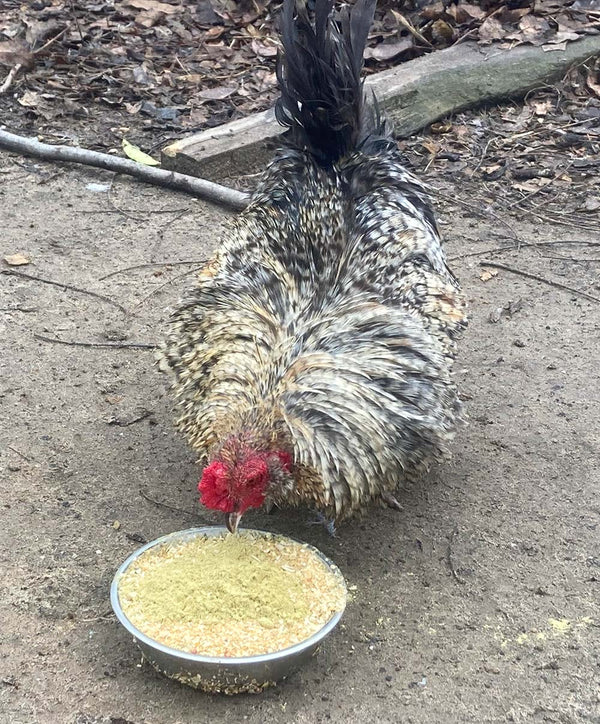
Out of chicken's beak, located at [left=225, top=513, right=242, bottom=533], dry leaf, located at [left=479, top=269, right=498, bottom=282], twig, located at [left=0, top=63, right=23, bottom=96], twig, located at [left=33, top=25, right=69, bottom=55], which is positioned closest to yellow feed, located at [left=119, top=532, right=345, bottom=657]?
chicken's beak, located at [left=225, top=513, right=242, bottom=533]

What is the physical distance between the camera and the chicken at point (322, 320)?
10.4ft

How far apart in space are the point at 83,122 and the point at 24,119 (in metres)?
0.49

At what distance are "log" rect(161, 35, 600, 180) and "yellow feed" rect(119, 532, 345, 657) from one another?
410cm

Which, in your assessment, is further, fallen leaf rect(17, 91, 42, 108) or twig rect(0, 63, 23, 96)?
twig rect(0, 63, 23, 96)

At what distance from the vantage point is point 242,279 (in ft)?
12.7

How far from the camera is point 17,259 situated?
5602 mm

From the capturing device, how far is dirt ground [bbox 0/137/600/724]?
2.96 metres

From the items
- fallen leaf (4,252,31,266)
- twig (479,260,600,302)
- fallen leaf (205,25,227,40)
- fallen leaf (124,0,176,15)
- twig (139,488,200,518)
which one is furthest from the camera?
fallen leaf (124,0,176,15)

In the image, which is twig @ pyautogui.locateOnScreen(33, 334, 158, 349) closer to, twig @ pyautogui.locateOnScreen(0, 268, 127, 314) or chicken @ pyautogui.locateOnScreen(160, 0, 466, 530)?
twig @ pyautogui.locateOnScreen(0, 268, 127, 314)

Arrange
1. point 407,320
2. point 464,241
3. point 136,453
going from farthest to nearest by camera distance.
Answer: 1. point 464,241
2. point 136,453
3. point 407,320

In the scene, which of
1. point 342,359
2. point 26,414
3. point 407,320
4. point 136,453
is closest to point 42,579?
point 136,453

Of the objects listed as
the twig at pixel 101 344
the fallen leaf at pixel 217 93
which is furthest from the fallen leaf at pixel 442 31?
the twig at pixel 101 344

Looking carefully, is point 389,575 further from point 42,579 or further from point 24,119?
point 24,119

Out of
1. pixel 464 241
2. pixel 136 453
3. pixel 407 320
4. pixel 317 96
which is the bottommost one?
pixel 464 241
